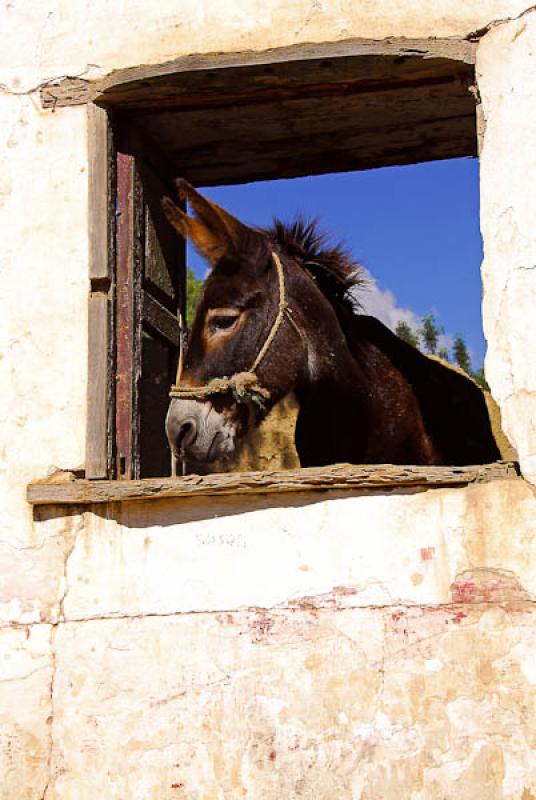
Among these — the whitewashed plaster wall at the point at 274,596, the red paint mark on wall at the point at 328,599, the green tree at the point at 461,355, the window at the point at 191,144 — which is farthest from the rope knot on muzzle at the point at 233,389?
the green tree at the point at 461,355

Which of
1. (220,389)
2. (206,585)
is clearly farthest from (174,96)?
(206,585)

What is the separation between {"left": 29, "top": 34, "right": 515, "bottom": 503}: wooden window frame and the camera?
140 inches

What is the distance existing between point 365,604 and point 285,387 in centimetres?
125

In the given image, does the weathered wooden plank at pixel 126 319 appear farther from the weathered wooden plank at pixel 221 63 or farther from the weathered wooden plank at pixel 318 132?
the weathered wooden plank at pixel 221 63

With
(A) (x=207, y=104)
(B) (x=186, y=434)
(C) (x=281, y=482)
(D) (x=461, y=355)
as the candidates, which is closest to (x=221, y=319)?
(B) (x=186, y=434)

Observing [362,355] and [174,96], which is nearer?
[174,96]

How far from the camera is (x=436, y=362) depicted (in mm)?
5348

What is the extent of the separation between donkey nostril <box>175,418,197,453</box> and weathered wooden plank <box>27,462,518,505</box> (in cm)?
55

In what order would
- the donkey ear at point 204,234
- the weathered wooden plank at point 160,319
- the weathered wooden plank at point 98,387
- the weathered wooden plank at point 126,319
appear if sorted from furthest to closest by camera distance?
the weathered wooden plank at point 160,319
the donkey ear at point 204,234
the weathered wooden plank at point 126,319
the weathered wooden plank at point 98,387

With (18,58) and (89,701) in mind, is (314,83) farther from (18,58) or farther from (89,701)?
(89,701)

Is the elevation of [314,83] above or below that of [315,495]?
above

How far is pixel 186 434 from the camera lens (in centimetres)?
424

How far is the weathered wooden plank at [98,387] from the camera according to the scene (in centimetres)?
386

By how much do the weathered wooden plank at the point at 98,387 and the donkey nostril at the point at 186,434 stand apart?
15.7 inches
